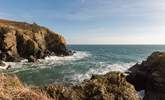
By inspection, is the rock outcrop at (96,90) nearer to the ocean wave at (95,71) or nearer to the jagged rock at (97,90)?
the jagged rock at (97,90)

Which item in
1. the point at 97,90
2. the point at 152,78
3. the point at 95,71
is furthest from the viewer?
the point at 95,71

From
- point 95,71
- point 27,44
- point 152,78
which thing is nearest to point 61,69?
point 95,71

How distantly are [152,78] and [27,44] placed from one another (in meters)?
44.4

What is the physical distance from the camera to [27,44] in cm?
6284

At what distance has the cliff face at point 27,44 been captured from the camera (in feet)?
187

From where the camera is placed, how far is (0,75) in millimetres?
7242

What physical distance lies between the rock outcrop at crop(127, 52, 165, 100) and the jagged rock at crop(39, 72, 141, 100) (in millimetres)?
8550

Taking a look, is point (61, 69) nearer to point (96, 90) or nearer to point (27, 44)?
point (27, 44)

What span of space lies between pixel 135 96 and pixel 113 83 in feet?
3.32

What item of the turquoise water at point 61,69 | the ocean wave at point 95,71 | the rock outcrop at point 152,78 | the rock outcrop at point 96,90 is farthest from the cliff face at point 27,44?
the rock outcrop at point 96,90

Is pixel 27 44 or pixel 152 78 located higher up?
pixel 27 44

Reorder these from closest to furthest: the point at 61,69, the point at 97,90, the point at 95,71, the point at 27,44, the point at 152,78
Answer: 1. the point at 97,90
2. the point at 152,78
3. the point at 95,71
4. the point at 61,69
5. the point at 27,44

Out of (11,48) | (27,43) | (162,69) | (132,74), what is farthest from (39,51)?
(162,69)

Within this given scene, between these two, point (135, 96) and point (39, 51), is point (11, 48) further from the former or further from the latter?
point (135, 96)
